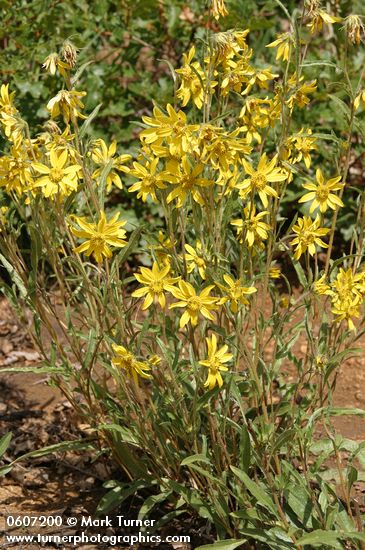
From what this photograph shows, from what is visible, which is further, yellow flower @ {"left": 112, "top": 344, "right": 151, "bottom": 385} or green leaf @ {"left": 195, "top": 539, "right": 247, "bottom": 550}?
green leaf @ {"left": 195, "top": 539, "right": 247, "bottom": 550}

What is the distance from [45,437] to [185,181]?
67.9 inches

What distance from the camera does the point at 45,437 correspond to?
344 centimetres

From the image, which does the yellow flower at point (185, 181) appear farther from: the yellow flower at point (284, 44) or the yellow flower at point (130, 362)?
the yellow flower at point (284, 44)

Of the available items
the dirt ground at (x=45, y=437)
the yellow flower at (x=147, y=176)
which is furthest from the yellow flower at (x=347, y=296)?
the dirt ground at (x=45, y=437)

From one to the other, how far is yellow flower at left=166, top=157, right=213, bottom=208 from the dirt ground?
129 cm

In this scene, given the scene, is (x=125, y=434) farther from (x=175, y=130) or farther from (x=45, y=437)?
(x=175, y=130)

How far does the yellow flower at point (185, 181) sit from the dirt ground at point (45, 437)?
1291 millimetres

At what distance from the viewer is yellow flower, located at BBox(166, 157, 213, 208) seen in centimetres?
209

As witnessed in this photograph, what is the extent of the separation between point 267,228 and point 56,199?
62cm

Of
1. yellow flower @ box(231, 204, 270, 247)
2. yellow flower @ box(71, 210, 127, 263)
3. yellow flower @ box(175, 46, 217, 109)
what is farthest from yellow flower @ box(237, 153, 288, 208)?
yellow flower @ box(71, 210, 127, 263)

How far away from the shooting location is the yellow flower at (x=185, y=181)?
209cm

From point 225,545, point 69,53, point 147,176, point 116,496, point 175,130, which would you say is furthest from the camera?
point 116,496

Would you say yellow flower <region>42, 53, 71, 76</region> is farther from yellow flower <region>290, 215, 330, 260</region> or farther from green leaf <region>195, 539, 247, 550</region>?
green leaf <region>195, 539, 247, 550</region>

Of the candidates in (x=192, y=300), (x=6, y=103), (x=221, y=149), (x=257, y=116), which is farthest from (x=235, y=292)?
(x=6, y=103)
